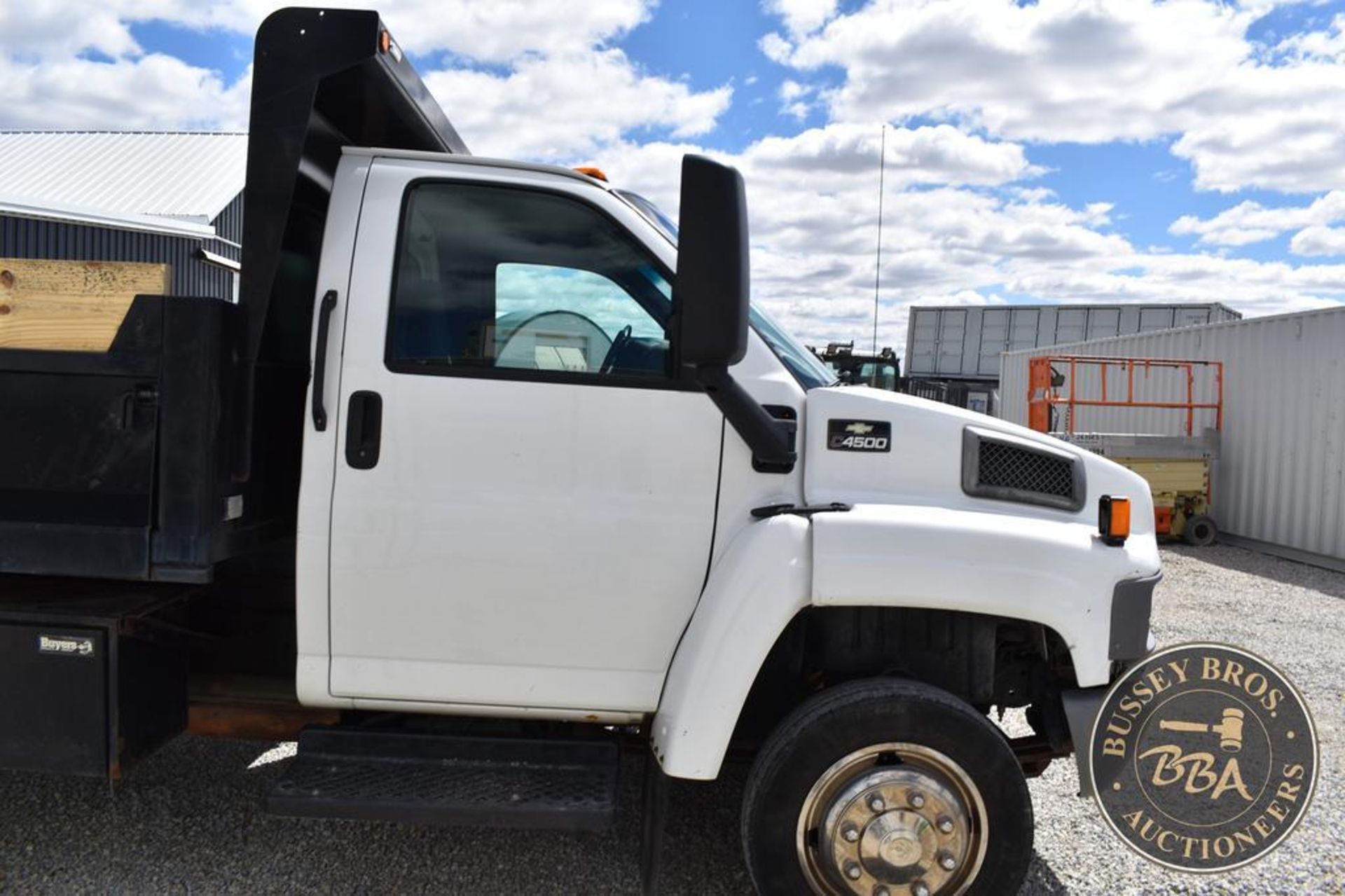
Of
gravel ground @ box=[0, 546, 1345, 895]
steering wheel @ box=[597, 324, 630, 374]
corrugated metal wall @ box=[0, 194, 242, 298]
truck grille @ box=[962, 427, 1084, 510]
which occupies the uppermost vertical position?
corrugated metal wall @ box=[0, 194, 242, 298]

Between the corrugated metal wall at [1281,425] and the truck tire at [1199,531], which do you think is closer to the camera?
the corrugated metal wall at [1281,425]

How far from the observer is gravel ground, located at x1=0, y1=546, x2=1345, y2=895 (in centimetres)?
310

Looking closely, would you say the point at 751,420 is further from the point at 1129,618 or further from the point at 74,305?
the point at 74,305

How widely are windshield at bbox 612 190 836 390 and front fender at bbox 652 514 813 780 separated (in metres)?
0.51

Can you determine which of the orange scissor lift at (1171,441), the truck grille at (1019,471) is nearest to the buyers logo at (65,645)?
the truck grille at (1019,471)

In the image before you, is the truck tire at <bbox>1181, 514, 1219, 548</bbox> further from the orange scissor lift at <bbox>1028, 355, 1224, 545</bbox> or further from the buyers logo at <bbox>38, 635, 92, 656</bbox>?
the buyers logo at <bbox>38, 635, 92, 656</bbox>

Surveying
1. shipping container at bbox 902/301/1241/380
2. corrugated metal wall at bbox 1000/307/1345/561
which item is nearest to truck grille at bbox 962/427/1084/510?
corrugated metal wall at bbox 1000/307/1345/561

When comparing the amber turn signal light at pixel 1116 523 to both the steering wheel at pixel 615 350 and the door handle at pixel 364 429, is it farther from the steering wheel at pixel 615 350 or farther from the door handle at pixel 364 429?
the door handle at pixel 364 429

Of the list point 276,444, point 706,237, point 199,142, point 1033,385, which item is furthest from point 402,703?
point 199,142

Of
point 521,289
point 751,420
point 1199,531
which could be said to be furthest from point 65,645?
point 1199,531

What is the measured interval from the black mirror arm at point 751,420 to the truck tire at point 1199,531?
10.8m

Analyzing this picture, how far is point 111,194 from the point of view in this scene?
71.4ft

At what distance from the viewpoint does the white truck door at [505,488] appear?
104 inches

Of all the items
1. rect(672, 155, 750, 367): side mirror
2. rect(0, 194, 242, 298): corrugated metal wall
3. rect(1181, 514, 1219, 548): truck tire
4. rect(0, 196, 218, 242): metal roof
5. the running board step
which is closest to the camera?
rect(672, 155, 750, 367): side mirror
